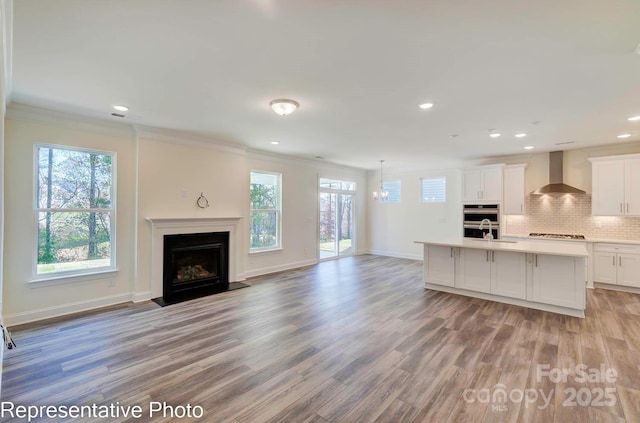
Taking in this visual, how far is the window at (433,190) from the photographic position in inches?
316

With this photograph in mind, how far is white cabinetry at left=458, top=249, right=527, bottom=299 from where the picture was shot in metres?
4.41

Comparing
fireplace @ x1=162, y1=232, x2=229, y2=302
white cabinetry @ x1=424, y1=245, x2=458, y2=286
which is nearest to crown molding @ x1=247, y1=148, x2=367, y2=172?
fireplace @ x1=162, y1=232, x2=229, y2=302

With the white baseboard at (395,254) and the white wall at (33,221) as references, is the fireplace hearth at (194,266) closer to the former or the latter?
the white wall at (33,221)

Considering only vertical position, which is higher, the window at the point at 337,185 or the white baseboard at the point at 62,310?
the window at the point at 337,185

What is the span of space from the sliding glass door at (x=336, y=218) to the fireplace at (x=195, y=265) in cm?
310

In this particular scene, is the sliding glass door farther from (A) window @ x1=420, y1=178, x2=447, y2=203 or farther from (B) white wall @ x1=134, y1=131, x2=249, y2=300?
(B) white wall @ x1=134, y1=131, x2=249, y2=300

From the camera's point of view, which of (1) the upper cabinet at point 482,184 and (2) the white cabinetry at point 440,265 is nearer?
(2) the white cabinetry at point 440,265

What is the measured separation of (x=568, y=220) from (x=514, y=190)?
1.16m

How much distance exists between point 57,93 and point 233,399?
376 cm

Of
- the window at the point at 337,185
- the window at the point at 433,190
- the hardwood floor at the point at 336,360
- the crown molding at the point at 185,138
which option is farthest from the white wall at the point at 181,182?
the window at the point at 433,190

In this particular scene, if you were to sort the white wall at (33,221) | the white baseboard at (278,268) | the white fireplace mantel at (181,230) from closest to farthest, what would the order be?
the white wall at (33,221)
the white fireplace mantel at (181,230)
the white baseboard at (278,268)

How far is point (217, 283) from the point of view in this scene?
5551 millimetres

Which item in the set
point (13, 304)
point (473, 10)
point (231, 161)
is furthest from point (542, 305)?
point (13, 304)

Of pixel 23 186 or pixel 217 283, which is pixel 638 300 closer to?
A: pixel 217 283
